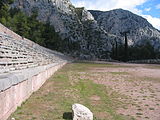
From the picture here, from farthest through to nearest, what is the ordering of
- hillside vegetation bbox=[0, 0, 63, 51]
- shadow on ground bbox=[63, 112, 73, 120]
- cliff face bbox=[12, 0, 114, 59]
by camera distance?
cliff face bbox=[12, 0, 114, 59] → hillside vegetation bbox=[0, 0, 63, 51] → shadow on ground bbox=[63, 112, 73, 120]

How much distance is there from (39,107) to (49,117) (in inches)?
65.5

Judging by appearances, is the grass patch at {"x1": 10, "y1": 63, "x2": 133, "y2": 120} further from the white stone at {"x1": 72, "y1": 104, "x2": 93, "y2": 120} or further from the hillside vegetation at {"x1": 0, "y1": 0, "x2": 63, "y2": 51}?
the hillside vegetation at {"x1": 0, "y1": 0, "x2": 63, "y2": 51}

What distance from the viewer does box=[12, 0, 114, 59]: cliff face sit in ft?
565

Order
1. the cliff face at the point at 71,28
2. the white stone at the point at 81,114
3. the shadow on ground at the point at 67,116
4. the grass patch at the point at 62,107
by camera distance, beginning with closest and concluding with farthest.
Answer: the white stone at the point at 81,114 < the shadow on ground at the point at 67,116 < the grass patch at the point at 62,107 < the cliff face at the point at 71,28

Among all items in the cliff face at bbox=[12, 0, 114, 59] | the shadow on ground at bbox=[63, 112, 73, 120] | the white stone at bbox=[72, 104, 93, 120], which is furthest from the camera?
the cliff face at bbox=[12, 0, 114, 59]

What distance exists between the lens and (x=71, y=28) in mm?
180625

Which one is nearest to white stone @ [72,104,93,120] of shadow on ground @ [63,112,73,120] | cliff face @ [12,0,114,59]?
shadow on ground @ [63,112,73,120]

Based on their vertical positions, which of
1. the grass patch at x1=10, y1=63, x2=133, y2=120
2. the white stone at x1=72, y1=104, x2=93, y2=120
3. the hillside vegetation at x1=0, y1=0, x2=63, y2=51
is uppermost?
the hillside vegetation at x1=0, y1=0, x2=63, y2=51

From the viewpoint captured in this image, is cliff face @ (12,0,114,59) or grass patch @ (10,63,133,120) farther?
cliff face @ (12,0,114,59)

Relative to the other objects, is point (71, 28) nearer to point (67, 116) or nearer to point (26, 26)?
point (26, 26)

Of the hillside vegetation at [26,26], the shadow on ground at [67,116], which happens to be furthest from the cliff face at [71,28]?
the shadow on ground at [67,116]

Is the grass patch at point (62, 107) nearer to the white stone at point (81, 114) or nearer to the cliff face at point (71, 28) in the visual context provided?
the white stone at point (81, 114)

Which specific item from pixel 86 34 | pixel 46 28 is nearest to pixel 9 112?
pixel 46 28

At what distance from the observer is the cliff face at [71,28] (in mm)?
172125
